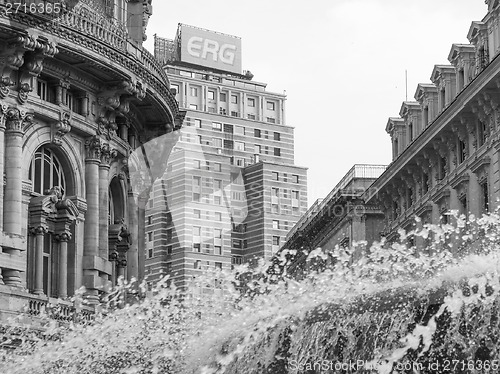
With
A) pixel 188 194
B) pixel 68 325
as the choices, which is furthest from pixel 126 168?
pixel 188 194

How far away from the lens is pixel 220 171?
141 m

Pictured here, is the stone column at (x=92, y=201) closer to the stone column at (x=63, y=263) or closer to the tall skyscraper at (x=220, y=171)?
the stone column at (x=63, y=263)

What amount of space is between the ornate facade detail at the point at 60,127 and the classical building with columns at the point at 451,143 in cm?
1337

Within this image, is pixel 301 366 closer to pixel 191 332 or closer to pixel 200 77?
pixel 191 332

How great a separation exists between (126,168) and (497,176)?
14.9m

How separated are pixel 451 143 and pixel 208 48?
272ft

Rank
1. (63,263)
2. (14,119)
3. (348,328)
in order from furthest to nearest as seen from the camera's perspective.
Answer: (63,263) → (14,119) → (348,328)

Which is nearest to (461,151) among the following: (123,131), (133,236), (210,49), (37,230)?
(133,236)

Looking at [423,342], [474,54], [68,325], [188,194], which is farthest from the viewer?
[188,194]

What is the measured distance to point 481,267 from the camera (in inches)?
827

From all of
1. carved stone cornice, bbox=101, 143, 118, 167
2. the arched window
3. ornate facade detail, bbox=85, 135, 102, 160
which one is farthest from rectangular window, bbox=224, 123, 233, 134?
the arched window

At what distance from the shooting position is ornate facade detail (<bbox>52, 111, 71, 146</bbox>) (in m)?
45.7

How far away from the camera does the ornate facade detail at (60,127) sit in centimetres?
4568

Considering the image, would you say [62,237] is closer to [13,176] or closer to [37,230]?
[37,230]
